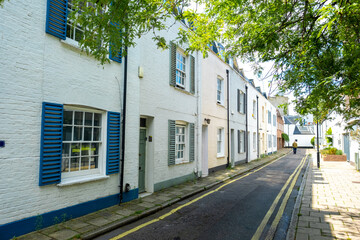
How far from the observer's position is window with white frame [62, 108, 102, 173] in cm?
550

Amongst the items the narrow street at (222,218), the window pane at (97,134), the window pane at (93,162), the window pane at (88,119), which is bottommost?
the narrow street at (222,218)

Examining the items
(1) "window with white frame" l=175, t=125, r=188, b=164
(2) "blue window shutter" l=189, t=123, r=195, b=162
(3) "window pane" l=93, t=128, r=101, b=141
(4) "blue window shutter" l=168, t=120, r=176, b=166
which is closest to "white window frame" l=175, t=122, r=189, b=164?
(1) "window with white frame" l=175, t=125, r=188, b=164

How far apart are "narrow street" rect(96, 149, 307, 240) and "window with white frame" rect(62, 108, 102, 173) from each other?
190 centimetres

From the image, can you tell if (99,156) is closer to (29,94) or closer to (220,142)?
(29,94)

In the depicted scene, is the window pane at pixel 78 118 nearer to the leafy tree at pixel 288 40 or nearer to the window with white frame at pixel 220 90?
the leafy tree at pixel 288 40

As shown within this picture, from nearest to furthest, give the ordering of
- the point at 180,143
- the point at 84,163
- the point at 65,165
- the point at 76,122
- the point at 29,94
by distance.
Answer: the point at 29,94 < the point at 65,165 < the point at 76,122 < the point at 84,163 < the point at 180,143

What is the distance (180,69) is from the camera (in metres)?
10.6

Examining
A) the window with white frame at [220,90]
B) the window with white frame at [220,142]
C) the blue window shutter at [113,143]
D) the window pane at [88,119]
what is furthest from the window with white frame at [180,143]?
the window with white frame at [220,90]

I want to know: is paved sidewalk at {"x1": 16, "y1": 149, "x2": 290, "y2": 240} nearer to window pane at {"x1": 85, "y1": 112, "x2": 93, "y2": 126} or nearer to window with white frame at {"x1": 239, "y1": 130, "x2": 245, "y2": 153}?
window pane at {"x1": 85, "y1": 112, "x2": 93, "y2": 126}

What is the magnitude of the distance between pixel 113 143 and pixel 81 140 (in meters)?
0.94

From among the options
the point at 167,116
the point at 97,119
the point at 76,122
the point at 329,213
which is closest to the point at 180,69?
the point at 167,116

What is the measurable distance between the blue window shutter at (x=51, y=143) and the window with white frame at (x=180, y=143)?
5.47 m

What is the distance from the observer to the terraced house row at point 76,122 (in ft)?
14.4

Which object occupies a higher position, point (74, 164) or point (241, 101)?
point (241, 101)
